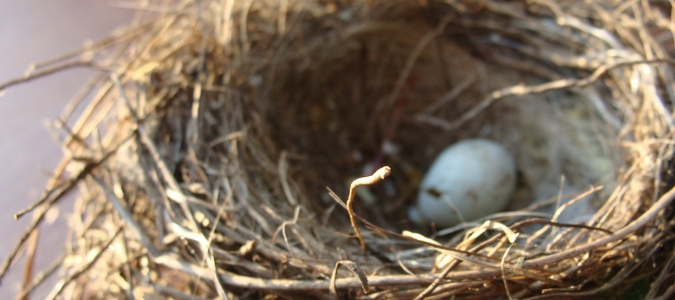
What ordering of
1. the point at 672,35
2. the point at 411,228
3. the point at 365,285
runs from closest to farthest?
the point at 365,285
the point at 672,35
the point at 411,228

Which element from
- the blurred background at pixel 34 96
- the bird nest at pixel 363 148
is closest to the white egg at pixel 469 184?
the bird nest at pixel 363 148

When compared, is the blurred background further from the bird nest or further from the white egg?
the white egg

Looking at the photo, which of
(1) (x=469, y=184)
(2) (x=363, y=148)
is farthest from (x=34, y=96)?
(1) (x=469, y=184)

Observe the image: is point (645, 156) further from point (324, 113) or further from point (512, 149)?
point (324, 113)

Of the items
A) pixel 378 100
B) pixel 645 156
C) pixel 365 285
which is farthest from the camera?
pixel 378 100

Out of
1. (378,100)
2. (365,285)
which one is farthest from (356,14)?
(365,285)

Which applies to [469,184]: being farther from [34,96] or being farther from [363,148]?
[34,96]

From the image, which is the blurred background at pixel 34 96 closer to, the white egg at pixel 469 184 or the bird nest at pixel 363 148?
the bird nest at pixel 363 148
